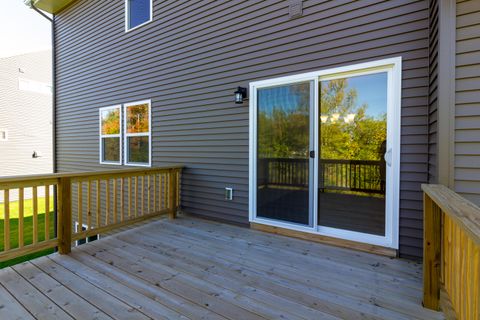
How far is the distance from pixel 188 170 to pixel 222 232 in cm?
135

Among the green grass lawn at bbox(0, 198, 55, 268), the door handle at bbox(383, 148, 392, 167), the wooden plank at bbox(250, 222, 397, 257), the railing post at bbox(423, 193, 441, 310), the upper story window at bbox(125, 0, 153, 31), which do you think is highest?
the upper story window at bbox(125, 0, 153, 31)

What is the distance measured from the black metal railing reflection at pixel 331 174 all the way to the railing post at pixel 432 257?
3.27 ft

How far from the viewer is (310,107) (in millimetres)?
3139

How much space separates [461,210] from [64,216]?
3.35 m

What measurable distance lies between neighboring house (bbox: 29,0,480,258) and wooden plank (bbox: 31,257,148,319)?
2.08 meters

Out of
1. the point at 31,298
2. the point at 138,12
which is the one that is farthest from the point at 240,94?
the point at 138,12

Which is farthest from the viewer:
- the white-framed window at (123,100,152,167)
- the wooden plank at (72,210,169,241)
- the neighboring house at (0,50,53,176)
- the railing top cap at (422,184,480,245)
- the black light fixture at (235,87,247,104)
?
the neighboring house at (0,50,53,176)

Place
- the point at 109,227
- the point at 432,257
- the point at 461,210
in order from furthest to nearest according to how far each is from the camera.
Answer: the point at 109,227
the point at 432,257
the point at 461,210

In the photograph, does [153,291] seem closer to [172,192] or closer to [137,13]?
[172,192]

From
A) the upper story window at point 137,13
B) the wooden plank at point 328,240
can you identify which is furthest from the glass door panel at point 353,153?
the upper story window at point 137,13

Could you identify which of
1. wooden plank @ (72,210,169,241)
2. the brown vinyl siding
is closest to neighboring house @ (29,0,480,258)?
the brown vinyl siding

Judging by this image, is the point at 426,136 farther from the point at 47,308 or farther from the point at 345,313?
the point at 47,308

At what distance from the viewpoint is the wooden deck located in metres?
1.80

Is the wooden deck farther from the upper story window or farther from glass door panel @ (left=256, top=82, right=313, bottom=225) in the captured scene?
the upper story window
